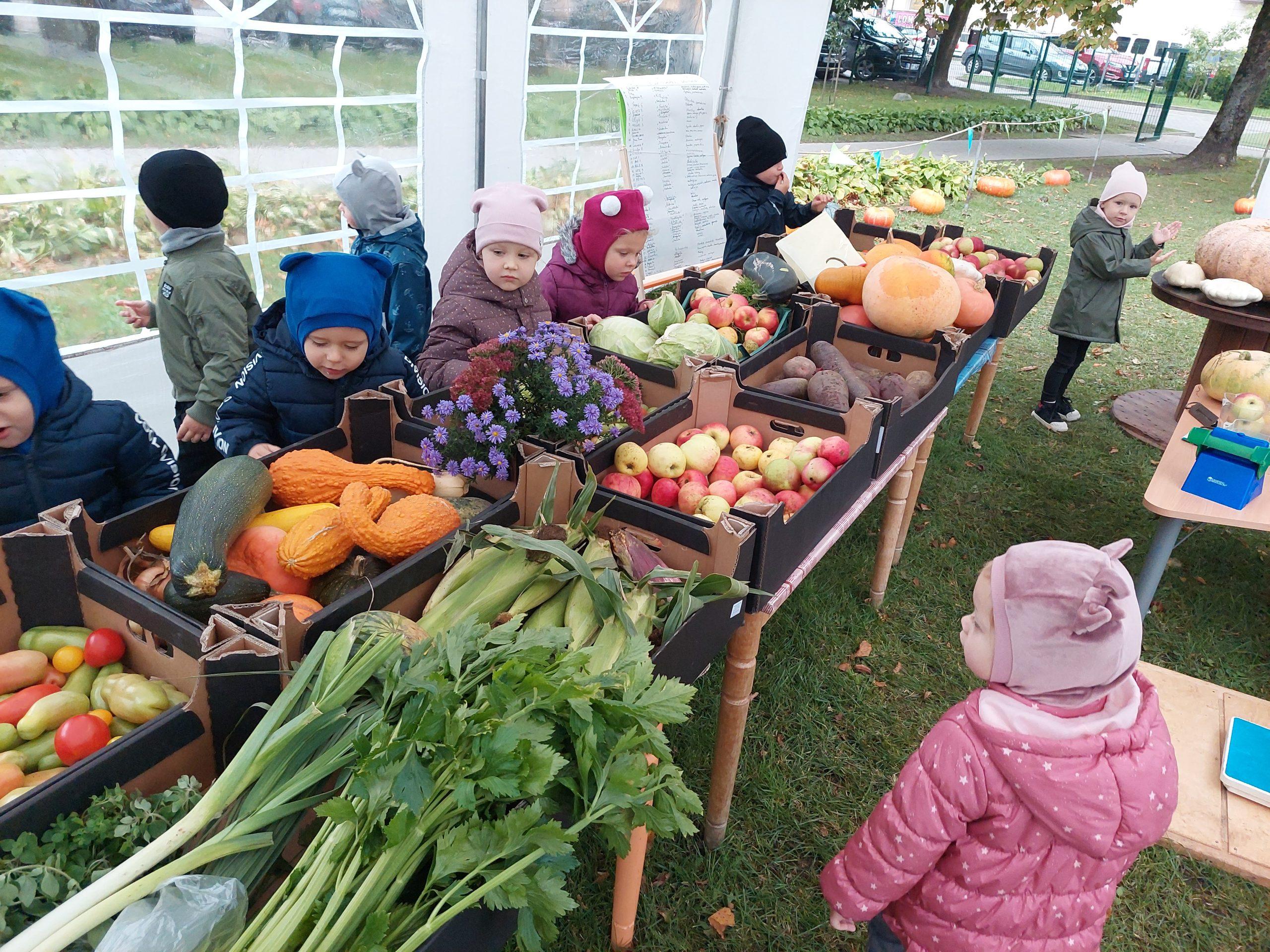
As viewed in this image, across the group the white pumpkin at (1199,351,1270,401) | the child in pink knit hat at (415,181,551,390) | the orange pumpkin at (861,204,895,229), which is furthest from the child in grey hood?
the orange pumpkin at (861,204,895,229)

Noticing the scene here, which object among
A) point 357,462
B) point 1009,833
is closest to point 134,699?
point 357,462

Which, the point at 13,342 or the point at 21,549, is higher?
the point at 13,342

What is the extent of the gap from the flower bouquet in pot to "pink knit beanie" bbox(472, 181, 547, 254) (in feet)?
3.02

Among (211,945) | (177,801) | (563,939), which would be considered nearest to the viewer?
(211,945)

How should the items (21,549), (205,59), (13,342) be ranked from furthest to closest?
(205,59) → (13,342) → (21,549)

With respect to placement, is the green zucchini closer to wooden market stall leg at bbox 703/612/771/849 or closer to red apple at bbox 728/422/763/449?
wooden market stall leg at bbox 703/612/771/849

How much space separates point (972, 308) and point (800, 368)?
1.19 metres

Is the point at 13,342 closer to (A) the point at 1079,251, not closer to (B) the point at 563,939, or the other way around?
(B) the point at 563,939

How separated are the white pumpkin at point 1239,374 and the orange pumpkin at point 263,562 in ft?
14.0

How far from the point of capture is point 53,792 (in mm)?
1141

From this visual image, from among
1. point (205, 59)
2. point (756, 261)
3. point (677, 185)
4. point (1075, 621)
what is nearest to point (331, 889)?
point (1075, 621)

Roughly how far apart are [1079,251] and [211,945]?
6125 millimetres

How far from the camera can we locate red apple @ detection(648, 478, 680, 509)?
244cm

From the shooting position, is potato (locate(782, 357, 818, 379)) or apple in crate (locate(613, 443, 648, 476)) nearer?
apple in crate (locate(613, 443, 648, 476))
